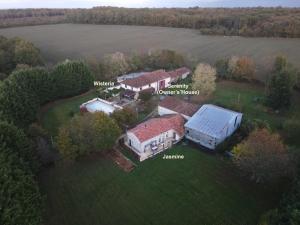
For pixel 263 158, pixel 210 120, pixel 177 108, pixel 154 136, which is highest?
pixel 263 158

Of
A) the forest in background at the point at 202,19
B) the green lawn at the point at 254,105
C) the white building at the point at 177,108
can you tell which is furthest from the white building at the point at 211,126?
the forest in background at the point at 202,19

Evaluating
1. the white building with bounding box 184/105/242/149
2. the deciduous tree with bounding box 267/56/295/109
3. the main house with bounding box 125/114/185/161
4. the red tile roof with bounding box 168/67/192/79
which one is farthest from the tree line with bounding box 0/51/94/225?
the deciduous tree with bounding box 267/56/295/109

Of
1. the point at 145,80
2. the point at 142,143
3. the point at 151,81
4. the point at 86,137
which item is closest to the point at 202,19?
the point at 151,81

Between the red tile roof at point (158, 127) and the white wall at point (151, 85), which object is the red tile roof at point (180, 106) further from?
the white wall at point (151, 85)

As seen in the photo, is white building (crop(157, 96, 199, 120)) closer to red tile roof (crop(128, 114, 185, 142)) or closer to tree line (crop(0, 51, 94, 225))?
red tile roof (crop(128, 114, 185, 142))

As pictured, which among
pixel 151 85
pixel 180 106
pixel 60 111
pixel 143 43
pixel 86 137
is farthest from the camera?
pixel 143 43

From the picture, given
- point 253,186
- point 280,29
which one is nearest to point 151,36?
point 280,29

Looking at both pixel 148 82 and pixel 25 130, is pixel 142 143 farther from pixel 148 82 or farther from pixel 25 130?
pixel 148 82
